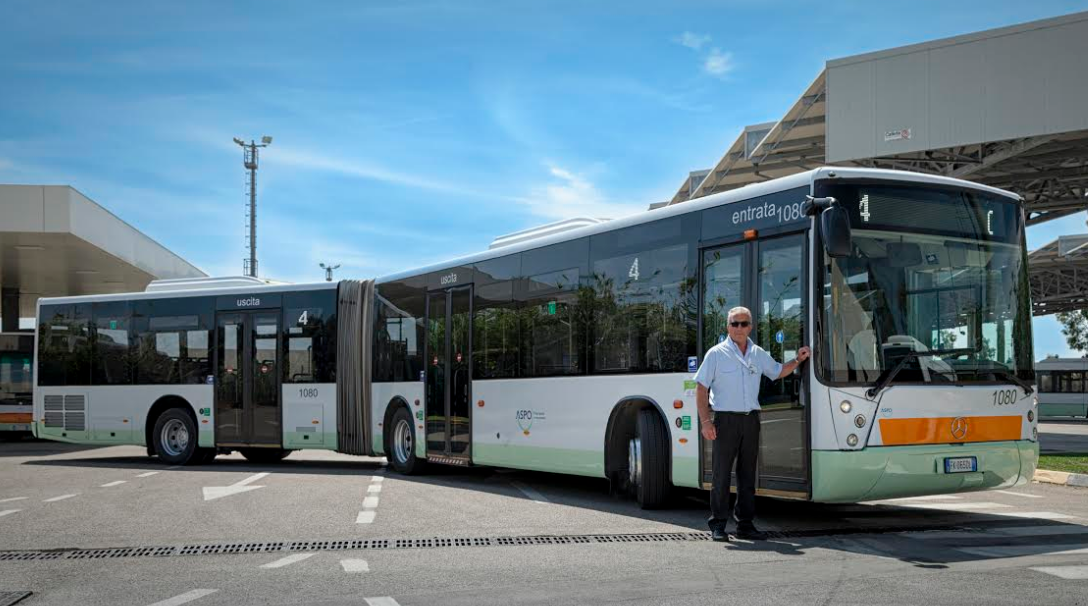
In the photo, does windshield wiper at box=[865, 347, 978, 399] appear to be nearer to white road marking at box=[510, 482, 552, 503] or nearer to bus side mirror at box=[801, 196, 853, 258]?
bus side mirror at box=[801, 196, 853, 258]

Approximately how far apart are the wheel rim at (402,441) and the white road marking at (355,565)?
8467mm

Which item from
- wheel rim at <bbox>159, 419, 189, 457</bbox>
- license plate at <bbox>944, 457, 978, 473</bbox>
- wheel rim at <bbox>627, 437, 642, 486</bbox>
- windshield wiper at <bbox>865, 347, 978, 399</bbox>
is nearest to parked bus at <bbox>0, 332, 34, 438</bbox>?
wheel rim at <bbox>159, 419, 189, 457</bbox>

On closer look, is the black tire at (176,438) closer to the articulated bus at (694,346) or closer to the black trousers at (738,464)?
the articulated bus at (694,346)

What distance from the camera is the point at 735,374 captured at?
28.9 ft

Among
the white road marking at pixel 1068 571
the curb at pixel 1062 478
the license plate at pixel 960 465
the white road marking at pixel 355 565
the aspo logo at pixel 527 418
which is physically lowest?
the curb at pixel 1062 478

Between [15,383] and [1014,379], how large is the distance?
88.6 ft

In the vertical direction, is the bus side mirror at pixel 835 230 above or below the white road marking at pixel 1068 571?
above

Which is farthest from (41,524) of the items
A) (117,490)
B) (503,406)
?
(503,406)

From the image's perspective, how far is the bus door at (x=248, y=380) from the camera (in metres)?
18.5

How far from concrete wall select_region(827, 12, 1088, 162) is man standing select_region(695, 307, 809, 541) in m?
17.0

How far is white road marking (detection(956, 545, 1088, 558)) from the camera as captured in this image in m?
7.96

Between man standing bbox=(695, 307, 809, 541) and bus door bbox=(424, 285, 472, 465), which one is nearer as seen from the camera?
man standing bbox=(695, 307, 809, 541)

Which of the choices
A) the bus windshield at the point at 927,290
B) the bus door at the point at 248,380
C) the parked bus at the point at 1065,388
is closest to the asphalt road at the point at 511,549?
the bus windshield at the point at 927,290

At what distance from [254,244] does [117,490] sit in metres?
49.3
